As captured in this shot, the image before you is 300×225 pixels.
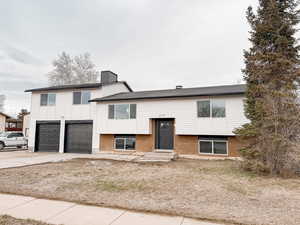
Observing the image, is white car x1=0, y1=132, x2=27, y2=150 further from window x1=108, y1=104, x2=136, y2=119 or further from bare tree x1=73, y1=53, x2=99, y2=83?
bare tree x1=73, y1=53, x2=99, y2=83

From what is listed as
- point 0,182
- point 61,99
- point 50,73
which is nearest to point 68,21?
point 61,99

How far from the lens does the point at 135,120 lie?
13328mm

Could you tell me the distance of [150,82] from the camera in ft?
91.7

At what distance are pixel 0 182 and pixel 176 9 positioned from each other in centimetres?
1211

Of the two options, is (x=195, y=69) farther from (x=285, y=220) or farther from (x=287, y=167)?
(x=285, y=220)

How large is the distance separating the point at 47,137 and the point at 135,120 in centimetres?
821

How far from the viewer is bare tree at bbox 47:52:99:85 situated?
30.8 meters

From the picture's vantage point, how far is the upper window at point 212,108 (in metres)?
11.6

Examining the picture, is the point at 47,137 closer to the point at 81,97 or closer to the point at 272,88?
the point at 81,97

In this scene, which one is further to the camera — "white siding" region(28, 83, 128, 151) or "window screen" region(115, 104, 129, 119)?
"white siding" region(28, 83, 128, 151)

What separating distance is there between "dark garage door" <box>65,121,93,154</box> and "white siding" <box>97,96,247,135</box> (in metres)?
1.31

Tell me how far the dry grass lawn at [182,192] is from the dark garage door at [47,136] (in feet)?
28.3

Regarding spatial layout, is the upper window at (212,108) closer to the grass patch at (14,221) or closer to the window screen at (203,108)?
the window screen at (203,108)

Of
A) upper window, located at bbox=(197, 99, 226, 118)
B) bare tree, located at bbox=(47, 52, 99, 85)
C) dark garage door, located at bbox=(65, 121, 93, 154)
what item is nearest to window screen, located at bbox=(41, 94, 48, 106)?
dark garage door, located at bbox=(65, 121, 93, 154)
